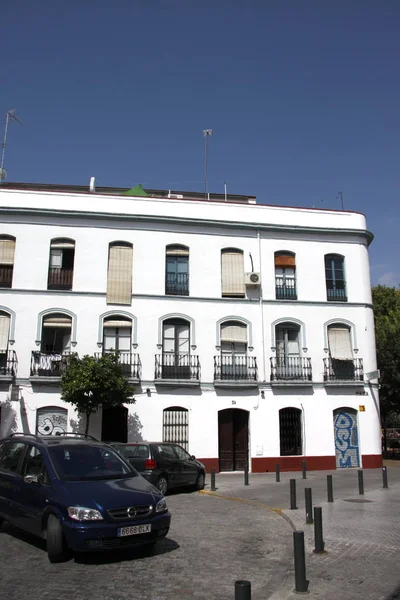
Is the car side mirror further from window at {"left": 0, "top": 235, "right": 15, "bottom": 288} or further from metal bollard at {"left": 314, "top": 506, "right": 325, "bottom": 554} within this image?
window at {"left": 0, "top": 235, "right": 15, "bottom": 288}

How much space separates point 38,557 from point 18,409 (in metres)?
14.4

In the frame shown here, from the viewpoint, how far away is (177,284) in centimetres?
2423

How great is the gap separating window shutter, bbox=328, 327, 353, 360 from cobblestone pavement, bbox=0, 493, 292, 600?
14937mm

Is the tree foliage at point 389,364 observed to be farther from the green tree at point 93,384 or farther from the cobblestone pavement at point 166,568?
the cobblestone pavement at point 166,568

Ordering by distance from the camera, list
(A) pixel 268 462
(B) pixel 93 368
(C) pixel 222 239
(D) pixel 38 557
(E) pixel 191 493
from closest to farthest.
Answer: (D) pixel 38 557
(E) pixel 191 493
(B) pixel 93 368
(A) pixel 268 462
(C) pixel 222 239

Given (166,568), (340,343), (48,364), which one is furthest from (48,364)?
(166,568)

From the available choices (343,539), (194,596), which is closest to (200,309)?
(343,539)

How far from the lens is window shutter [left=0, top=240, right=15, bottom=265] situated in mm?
23234

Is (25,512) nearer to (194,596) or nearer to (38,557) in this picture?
(38,557)

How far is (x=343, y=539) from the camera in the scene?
9.11 m

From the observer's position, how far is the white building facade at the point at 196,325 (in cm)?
2255

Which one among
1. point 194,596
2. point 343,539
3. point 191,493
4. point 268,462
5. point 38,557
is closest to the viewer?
point 194,596

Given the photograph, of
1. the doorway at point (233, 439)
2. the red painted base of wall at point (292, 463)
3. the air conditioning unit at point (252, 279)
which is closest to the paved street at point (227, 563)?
the red painted base of wall at point (292, 463)

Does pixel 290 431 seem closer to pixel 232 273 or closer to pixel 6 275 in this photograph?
pixel 232 273
